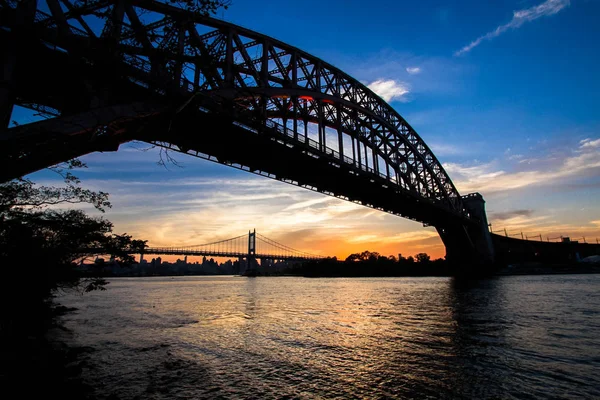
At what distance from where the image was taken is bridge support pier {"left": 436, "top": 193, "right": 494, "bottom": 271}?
65062 mm

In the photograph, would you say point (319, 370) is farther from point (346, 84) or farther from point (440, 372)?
point (346, 84)

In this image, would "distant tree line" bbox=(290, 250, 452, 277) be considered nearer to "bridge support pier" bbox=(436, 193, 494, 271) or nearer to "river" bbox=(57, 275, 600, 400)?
"bridge support pier" bbox=(436, 193, 494, 271)

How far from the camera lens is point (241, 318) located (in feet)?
60.7

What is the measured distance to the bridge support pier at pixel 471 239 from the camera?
6506 cm

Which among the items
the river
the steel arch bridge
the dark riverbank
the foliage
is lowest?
the river

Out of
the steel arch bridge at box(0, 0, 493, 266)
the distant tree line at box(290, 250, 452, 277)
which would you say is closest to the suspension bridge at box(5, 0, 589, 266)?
the steel arch bridge at box(0, 0, 493, 266)

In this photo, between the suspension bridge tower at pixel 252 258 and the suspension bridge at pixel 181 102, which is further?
the suspension bridge tower at pixel 252 258

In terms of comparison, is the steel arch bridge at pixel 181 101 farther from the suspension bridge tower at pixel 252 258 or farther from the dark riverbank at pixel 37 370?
the suspension bridge tower at pixel 252 258

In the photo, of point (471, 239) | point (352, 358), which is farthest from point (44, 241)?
point (471, 239)

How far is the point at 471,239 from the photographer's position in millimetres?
66812

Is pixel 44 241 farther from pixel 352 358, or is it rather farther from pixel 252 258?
pixel 252 258

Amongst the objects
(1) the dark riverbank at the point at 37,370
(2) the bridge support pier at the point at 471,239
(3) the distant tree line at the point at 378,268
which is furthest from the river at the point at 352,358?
(3) the distant tree line at the point at 378,268

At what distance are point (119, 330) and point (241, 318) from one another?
6161mm

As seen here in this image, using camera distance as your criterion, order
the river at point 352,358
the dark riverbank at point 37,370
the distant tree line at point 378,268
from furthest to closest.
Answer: the distant tree line at point 378,268 → the river at point 352,358 → the dark riverbank at point 37,370
